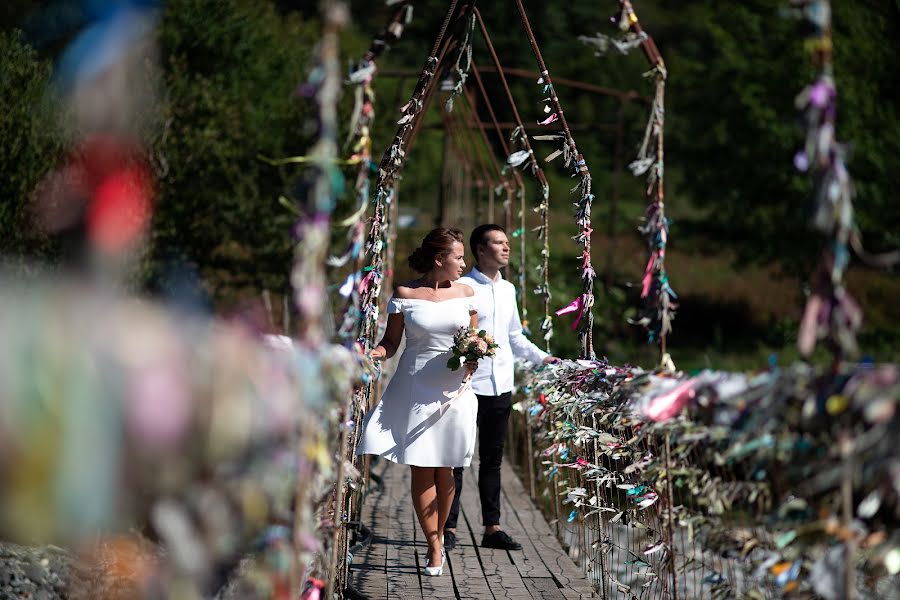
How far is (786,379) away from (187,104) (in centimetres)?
1690

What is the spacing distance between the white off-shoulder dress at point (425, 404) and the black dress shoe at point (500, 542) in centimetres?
78

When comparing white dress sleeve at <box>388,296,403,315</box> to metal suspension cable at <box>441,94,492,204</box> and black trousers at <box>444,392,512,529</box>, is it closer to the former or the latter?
black trousers at <box>444,392,512,529</box>

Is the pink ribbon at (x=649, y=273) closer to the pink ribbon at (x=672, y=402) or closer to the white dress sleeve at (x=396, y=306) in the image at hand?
the pink ribbon at (x=672, y=402)

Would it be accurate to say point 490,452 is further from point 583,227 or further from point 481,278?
point 583,227

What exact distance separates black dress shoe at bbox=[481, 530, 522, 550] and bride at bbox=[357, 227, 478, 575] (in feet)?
1.69

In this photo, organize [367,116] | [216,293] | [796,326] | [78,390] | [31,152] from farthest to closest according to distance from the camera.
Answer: [796,326] < [216,293] < [31,152] < [367,116] < [78,390]

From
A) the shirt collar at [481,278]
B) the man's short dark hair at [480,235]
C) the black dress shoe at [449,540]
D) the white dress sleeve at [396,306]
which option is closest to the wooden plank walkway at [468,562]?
the black dress shoe at [449,540]

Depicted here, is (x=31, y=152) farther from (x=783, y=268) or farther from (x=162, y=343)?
(x=783, y=268)

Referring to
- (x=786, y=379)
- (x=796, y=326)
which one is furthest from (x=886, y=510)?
(x=796, y=326)

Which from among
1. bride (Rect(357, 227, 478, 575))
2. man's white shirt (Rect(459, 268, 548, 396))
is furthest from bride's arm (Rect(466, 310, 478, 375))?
man's white shirt (Rect(459, 268, 548, 396))

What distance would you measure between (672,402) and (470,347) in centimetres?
172

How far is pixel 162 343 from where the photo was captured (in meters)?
2.01

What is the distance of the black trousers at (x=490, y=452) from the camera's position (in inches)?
203

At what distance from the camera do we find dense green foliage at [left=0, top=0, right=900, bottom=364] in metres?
13.3
